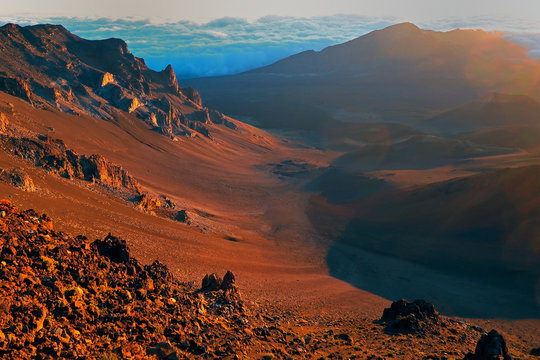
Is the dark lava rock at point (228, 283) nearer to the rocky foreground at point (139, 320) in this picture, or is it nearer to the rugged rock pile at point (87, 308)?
the rocky foreground at point (139, 320)

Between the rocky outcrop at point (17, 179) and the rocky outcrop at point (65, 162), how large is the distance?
546cm

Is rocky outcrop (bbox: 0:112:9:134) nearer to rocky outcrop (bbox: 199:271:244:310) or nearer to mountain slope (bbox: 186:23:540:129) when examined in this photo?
rocky outcrop (bbox: 199:271:244:310)

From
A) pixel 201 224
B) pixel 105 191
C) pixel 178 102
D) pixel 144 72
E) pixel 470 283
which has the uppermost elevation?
pixel 144 72

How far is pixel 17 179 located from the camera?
27828mm

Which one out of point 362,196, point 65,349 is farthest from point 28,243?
point 362,196

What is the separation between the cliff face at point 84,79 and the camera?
60750 mm

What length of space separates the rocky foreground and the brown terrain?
0.07 m

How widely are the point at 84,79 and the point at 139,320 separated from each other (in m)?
70.4

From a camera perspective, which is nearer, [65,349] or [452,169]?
A: [65,349]

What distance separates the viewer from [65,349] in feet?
30.7

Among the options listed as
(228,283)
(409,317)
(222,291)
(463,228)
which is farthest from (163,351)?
(463,228)

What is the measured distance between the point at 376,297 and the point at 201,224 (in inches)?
710

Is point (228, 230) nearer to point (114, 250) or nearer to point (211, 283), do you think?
point (211, 283)

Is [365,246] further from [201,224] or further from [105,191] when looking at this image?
[105,191]
